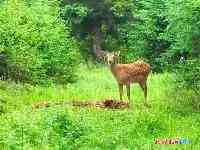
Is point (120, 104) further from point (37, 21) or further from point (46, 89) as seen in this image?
point (37, 21)

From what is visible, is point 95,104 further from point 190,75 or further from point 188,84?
point 190,75

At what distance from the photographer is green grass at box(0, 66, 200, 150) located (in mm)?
12711

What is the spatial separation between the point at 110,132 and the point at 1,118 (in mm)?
2993

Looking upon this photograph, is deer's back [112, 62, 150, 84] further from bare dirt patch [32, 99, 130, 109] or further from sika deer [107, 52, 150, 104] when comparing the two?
bare dirt patch [32, 99, 130, 109]

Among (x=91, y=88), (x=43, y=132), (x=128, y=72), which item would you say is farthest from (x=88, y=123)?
(x=91, y=88)

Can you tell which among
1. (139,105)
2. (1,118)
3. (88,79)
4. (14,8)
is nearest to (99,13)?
(88,79)

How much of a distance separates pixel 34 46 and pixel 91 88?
311cm

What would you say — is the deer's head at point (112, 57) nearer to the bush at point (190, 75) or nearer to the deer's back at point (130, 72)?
the deer's back at point (130, 72)

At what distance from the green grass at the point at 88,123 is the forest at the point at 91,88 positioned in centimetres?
2

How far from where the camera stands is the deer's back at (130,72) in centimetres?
2027

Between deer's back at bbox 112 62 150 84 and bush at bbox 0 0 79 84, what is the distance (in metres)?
4.24

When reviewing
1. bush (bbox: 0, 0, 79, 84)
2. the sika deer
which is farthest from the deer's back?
bush (bbox: 0, 0, 79, 84)

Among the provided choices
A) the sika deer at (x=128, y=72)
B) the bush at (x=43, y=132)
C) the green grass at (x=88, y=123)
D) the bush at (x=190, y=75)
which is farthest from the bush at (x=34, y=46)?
the bush at (x=43, y=132)

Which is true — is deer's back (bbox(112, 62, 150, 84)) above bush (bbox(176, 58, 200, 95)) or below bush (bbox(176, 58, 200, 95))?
below
